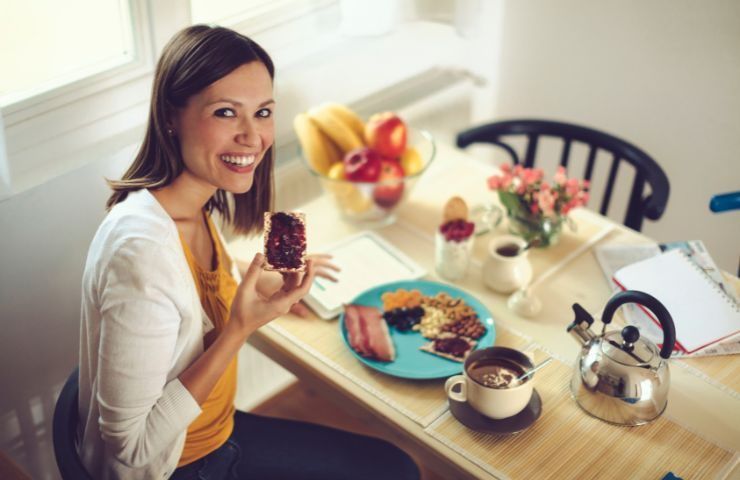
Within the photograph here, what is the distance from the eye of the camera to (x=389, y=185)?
188 centimetres

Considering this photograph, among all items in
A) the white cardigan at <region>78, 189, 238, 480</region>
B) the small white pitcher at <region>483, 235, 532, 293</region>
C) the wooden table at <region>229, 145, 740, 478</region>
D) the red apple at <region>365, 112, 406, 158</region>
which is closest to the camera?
the white cardigan at <region>78, 189, 238, 480</region>

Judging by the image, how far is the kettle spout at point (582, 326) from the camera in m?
1.44

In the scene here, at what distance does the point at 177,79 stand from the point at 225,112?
0.31 feet

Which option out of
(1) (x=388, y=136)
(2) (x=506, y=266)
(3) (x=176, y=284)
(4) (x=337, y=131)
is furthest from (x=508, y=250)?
(3) (x=176, y=284)

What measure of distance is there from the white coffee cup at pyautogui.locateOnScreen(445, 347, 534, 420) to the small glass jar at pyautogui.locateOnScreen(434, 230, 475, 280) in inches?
13.0

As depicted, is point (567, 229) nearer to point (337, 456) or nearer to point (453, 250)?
point (453, 250)

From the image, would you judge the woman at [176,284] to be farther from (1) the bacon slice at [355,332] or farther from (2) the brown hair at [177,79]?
(1) the bacon slice at [355,332]

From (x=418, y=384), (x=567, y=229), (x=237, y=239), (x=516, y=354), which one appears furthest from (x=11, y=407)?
(x=567, y=229)

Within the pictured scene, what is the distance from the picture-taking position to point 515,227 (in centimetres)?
186

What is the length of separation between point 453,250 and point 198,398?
64 centimetres

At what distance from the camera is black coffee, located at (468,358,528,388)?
55.1 inches

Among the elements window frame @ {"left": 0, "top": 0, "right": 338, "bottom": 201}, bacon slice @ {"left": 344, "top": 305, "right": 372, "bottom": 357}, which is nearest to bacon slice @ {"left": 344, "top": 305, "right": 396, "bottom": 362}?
bacon slice @ {"left": 344, "top": 305, "right": 372, "bottom": 357}

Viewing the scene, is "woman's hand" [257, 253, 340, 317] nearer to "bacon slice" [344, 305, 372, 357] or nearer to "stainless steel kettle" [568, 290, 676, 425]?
"bacon slice" [344, 305, 372, 357]

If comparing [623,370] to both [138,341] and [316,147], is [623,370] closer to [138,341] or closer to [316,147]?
[138,341]
